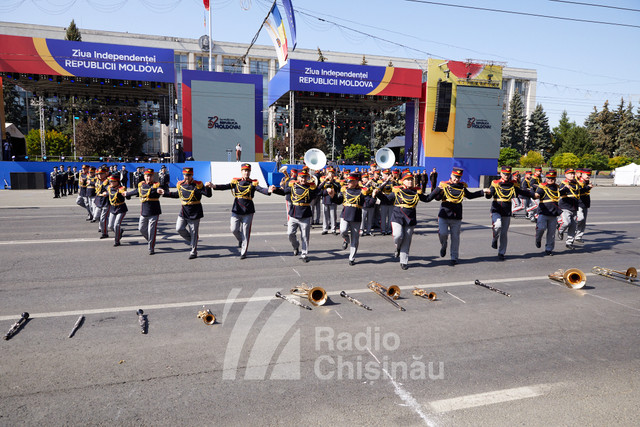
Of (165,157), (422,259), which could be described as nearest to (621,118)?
(165,157)

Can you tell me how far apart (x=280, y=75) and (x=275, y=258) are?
91.7 ft

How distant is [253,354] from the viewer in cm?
493

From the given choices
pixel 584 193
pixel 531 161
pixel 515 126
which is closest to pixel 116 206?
pixel 584 193

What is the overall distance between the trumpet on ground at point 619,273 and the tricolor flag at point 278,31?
2534cm

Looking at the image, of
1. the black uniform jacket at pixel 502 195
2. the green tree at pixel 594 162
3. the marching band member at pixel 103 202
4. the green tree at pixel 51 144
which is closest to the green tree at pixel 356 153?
the green tree at pixel 594 162

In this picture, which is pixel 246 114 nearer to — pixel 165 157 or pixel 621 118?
pixel 165 157

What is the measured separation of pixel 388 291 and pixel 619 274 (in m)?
5.51

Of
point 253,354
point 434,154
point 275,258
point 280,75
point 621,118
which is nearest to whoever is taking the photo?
point 253,354

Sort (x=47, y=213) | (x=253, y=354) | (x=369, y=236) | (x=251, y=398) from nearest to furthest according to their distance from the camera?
(x=251, y=398), (x=253, y=354), (x=369, y=236), (x=47, y=213)

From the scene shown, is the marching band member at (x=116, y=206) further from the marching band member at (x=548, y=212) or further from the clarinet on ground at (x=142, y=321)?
the marching band member at (x=548, y=212)

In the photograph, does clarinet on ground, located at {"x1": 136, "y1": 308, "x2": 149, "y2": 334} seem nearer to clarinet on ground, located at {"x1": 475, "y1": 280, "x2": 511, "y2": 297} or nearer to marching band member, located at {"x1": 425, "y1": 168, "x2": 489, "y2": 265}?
clarinet on ground, located at {"x1": 475, "y1": 280, "x2": 511, "y2": 297}

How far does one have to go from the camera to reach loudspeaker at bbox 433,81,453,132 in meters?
37.0

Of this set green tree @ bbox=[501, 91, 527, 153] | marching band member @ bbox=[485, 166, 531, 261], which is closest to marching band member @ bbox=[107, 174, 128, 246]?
marching band member @ bbox=[485, 166, 531, 261]

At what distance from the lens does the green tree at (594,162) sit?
65.0 meters
